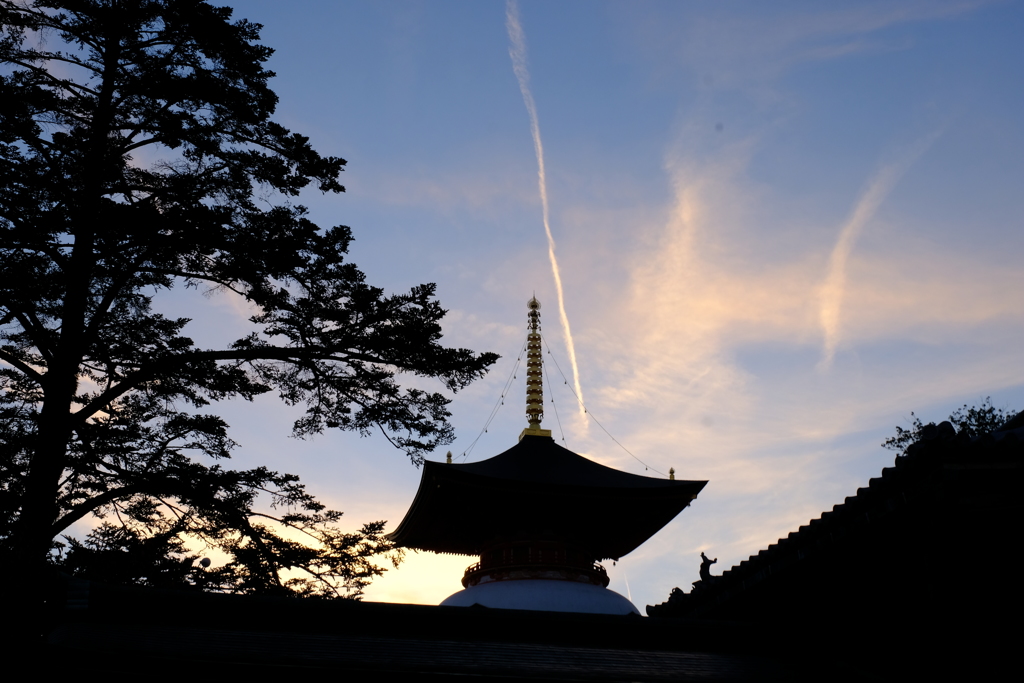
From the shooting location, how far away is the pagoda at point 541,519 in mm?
17109

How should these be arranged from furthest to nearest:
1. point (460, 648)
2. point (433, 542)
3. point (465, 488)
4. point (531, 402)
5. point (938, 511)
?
point (531, 402)
point (433, 542)
point (465, 488)
point (460, 648)
point (938, 511)

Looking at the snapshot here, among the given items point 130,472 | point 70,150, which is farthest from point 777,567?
point 70,150

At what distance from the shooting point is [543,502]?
17.7m

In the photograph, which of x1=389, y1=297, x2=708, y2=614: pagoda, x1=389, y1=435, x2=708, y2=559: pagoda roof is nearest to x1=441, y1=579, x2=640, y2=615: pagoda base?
x1=389, y1=297, x2=708, y2=614: pagoda

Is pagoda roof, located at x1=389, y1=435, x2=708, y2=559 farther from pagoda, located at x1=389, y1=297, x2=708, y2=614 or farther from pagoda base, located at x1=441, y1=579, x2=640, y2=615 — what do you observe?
pagoda base, located at x1=441, y1=579, x2=640, y2=615

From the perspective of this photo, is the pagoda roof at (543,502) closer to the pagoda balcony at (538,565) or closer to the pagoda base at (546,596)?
the pagoda balcony at (538,565)

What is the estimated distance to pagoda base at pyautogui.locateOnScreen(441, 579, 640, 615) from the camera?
16672mm

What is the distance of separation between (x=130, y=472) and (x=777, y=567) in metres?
A: 7.66

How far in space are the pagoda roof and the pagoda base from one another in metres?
0.99

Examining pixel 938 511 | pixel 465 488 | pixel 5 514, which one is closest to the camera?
pixel 938 511

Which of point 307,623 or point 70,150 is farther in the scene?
point 70,150

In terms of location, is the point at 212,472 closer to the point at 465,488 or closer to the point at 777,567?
the point at 777,567

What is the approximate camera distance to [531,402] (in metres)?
22.0

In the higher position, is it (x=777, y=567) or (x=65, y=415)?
(x=65, y=415)
